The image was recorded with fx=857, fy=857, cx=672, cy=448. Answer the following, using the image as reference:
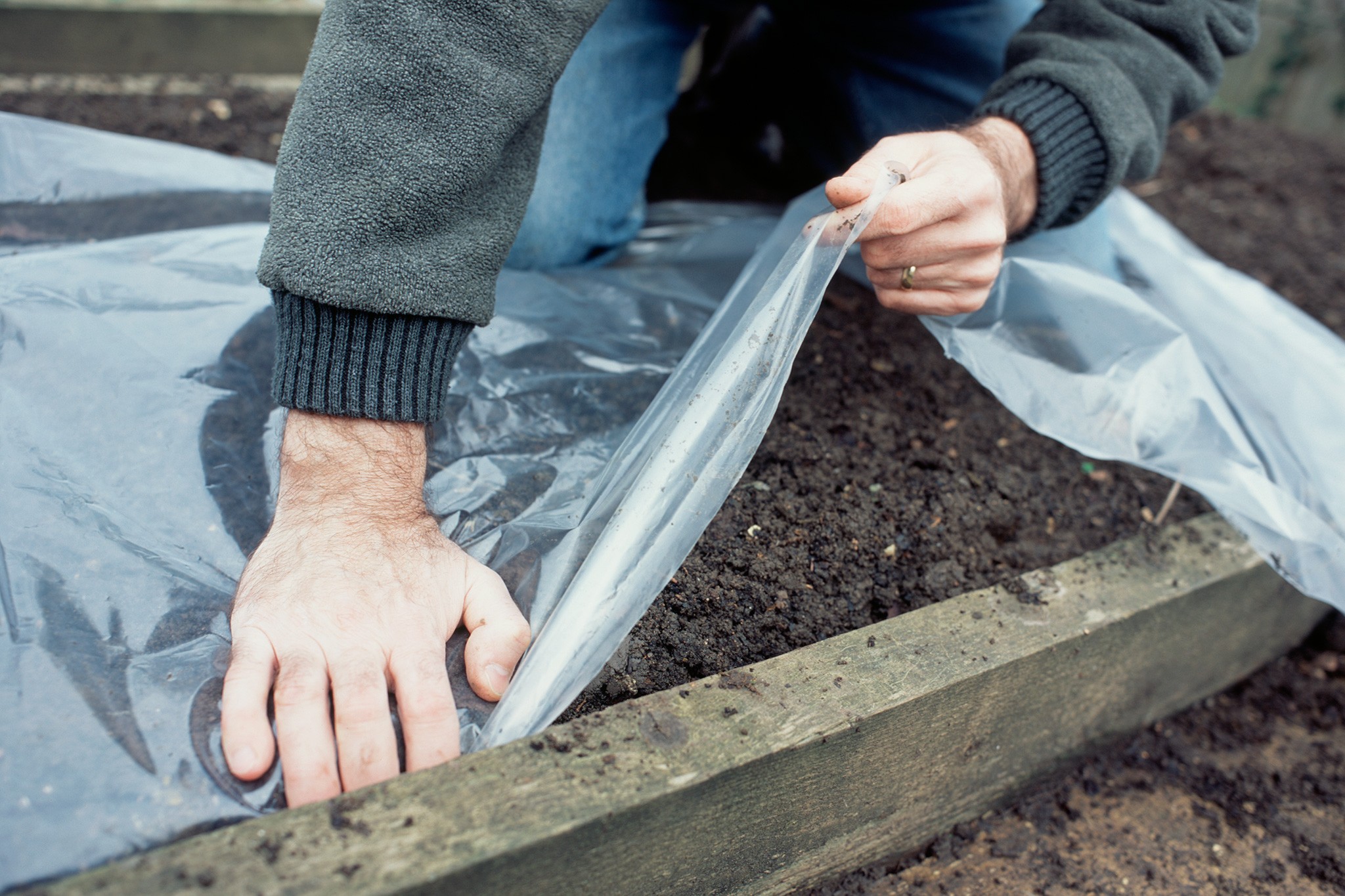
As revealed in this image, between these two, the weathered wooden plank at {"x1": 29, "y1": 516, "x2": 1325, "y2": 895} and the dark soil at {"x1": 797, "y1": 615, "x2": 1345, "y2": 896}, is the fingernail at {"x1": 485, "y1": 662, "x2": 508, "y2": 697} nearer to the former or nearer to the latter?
the weathered wooden plank at {"x1": 29, "y1": 516, "x2": 1325, "y2": 895}

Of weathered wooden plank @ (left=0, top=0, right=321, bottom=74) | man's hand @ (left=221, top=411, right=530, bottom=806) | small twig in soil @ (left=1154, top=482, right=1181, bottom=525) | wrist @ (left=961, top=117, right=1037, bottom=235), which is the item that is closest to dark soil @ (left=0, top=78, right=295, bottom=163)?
weathered wooden plank @ (left=0, top=0, right=321, bottom=74)

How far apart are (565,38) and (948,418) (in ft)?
2.53

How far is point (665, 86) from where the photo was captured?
1.75m

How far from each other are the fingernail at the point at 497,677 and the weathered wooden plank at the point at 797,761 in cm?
7

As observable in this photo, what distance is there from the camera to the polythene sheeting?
2.42 feet

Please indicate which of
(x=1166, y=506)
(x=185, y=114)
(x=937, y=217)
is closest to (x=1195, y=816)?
(x=1166, y=506)

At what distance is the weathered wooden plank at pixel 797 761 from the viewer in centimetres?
65

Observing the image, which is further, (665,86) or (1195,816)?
(665,86)

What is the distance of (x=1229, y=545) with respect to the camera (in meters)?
1.22

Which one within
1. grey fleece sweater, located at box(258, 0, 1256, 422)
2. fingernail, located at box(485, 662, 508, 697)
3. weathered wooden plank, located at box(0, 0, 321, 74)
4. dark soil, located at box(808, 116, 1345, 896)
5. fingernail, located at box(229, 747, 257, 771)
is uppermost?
grey fleece sweater, located at box(258, 0, 1256, 422)

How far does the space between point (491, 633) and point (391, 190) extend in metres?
0.47

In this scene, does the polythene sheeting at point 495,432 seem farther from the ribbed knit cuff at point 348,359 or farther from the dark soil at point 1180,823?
the dark soil at point 1180,823

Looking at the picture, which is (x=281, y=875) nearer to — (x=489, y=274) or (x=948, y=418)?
(x=489, y=274)

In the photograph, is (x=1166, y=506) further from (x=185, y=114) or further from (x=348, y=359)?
(x=185, y=114)
